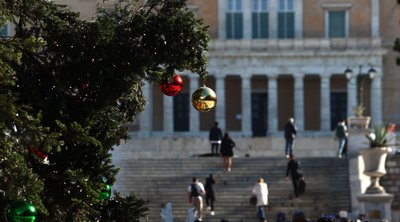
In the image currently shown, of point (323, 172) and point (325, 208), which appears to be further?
point (323, 172)

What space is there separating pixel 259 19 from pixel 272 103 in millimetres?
3360

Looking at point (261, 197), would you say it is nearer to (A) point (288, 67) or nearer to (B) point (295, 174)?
(B) point (295, 174)

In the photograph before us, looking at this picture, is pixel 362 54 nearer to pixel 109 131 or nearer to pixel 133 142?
pixel 133 142

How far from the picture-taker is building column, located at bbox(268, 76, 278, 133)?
61312 millimetres

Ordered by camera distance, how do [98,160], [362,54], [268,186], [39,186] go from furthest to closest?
[362,54] < [268,186] < [98,160] < [39,186]

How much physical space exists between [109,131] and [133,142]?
3918cm

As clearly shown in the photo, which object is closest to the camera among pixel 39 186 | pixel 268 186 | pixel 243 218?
pixel 39 186

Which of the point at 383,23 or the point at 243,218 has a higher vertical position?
the point at 383,23

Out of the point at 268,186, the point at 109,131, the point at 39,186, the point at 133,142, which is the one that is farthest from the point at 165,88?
the point at 133,142

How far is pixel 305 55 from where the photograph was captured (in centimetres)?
6122

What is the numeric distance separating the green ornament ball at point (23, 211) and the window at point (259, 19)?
50.0 metres

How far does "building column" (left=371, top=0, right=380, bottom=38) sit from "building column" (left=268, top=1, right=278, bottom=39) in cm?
378

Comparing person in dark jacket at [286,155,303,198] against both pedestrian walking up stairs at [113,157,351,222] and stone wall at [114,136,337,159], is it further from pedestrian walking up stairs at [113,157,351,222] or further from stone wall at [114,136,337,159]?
stone wall at [114,136,337,159]

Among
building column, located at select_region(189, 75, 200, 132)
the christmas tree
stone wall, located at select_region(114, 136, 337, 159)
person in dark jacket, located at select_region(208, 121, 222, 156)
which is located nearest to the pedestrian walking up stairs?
person in dark jacket, located at select_region(208, 121, 222, 156)
